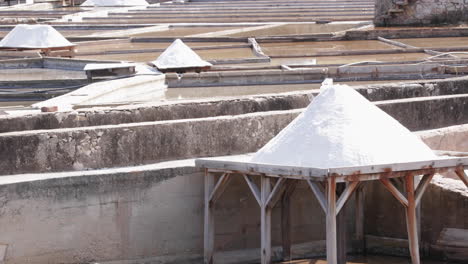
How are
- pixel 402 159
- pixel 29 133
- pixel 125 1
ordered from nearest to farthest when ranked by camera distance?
→ pixel 402 159 → pixel 29 133 → pixel 125 1

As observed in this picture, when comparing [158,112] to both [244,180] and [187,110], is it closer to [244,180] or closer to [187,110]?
[187,110]

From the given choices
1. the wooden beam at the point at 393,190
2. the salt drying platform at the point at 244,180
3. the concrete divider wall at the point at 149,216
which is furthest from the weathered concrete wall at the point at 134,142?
the wooden beam at the point at 393,190

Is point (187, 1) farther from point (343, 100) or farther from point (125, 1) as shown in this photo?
point (343, 100)

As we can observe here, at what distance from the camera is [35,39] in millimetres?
20203

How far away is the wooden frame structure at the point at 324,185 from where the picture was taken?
25.9 feet

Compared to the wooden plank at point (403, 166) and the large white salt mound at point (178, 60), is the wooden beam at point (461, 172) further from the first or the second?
the large white salt mound at point (178, 60)

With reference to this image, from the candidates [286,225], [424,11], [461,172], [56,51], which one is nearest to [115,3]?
[424,11]

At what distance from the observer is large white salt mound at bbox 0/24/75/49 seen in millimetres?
20125

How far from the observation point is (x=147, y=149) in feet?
30.0

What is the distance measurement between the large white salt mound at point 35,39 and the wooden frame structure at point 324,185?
11.9 meters

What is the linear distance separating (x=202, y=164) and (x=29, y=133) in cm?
150

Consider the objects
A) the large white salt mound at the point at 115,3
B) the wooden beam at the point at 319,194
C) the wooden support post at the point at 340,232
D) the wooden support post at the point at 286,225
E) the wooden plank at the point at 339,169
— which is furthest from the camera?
the large white salt mound at the point at 115,3

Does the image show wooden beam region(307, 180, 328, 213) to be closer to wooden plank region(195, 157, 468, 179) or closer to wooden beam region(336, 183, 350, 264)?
wooden plank region(195, 157, 468, 179)

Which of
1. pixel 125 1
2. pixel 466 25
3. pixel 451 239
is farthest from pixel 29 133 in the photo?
pixel 125 1
